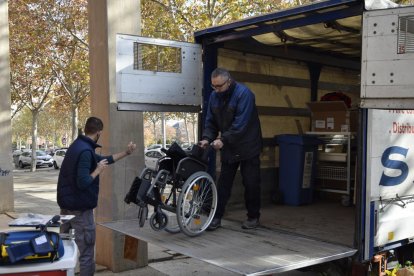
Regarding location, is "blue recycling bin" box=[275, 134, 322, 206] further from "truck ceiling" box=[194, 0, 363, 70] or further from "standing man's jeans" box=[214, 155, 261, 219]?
"standing man's jeans" box=[214, 155, 261, 219]

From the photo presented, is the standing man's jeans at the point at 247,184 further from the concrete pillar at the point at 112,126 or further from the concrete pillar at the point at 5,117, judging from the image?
the concrete pillar at the point at 5,117

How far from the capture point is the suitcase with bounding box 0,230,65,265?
2.91 m

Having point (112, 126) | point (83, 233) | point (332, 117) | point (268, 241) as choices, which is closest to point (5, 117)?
point (112, 126)

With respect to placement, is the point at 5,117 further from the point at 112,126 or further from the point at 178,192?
the point at 178,192

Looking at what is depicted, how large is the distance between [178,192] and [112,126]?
1721mm

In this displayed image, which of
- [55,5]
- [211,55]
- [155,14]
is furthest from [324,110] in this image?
[55,5]

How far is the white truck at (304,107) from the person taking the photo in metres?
3.67

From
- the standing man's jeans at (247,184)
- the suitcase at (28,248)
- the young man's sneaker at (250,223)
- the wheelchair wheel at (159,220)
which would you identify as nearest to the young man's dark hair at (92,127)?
the wheelchair wheel at (159,220)

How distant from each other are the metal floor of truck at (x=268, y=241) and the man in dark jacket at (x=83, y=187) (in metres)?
0.41

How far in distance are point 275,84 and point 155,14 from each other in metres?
8.73

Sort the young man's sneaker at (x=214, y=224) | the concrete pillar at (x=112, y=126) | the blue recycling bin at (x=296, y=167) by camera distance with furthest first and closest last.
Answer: the blue recycling bin at (x=296, y=167)
the concrete pillar at (x=112, y=126)
the young man's sneaker at (x=214, y=224)

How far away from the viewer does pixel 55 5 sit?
19.3m

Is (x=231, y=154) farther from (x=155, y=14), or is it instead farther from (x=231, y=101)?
(x=155, y=14)

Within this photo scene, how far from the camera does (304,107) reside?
7.32 metres
